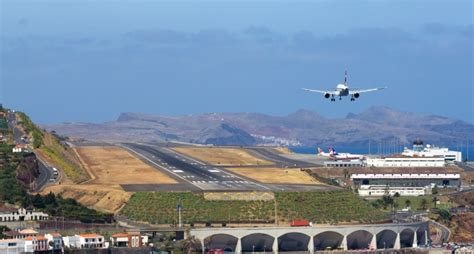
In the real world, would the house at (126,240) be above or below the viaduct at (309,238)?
below

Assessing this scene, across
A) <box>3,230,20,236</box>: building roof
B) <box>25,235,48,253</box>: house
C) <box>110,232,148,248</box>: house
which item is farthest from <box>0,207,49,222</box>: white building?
<box>25,235,48,253</box>: house

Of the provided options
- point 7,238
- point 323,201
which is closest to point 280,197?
point 323,201

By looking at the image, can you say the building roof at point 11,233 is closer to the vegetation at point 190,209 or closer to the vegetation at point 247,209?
the vegetation at point 247,209

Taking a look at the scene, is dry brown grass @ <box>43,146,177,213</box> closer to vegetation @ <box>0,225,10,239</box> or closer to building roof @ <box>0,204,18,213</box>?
building roof @ <box>0,204,18,213</box>

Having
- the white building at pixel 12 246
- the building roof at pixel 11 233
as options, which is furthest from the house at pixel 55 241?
the white building at pixel 12 246

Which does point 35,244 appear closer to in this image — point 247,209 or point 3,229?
point 3,229

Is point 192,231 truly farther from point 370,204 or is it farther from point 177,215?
point 370,204
